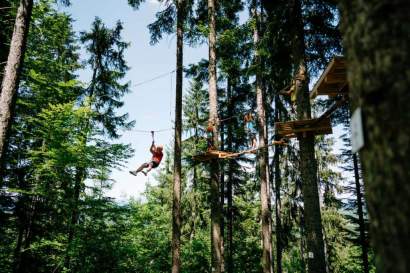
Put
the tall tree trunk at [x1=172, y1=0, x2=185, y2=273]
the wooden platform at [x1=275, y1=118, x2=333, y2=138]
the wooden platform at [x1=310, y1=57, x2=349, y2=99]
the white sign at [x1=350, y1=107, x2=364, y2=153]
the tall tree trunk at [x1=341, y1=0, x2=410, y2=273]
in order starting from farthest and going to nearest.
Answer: the tall tree trunk at [x1=172, y1=0, x2=185, y2=273] → the wooden platform at [x1=275, y1=118, x2=333, y2=138] → the wooden platform at [x1=310, y1=57, x2=349, y2=99] → the white sign at [x1=350, y1=107, x2=364, y2=153] → the tall tree trunk at [x1=341, y1=0, x2=410, y2=273]

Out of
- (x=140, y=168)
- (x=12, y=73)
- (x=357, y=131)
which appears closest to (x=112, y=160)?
(x=140, y=168)

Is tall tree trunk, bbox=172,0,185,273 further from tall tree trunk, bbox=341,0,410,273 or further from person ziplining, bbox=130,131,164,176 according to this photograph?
tall tree trunk, bbox=341,0,410,273

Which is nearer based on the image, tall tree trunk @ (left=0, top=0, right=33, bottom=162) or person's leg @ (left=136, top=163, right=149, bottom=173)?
tall tree trunk @ (left=0, top=0, right=33, bottom=162)

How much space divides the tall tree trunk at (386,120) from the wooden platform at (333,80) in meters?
5.02

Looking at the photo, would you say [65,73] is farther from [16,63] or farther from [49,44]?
[16,63]

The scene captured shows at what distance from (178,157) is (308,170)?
15.9 ft

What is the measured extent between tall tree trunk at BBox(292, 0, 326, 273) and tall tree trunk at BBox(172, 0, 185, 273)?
14.9ft

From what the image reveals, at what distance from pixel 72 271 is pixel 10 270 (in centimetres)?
262

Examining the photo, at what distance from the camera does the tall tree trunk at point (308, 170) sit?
7.53 m

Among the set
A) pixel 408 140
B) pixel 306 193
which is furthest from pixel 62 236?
pixel 408 140

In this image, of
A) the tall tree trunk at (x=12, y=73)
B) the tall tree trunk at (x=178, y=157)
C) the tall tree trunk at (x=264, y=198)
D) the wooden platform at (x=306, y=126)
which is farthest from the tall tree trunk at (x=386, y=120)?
the tall tree trunk at (x=264, y=198)

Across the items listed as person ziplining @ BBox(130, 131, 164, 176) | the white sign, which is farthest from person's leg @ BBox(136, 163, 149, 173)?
the white sign

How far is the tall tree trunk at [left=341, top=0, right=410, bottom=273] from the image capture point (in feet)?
4.20

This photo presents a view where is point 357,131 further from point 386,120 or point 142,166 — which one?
point 142,166
